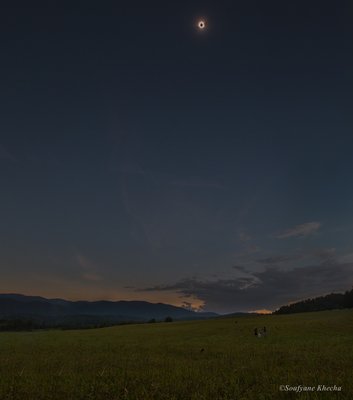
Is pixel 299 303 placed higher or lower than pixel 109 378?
higher

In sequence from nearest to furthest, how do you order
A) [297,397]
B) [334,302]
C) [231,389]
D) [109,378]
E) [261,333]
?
[297,397] → [231,389] → [109,378] → [261,333] → [334,302]

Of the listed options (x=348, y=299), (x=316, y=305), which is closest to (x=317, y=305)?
(x=316, y=305)

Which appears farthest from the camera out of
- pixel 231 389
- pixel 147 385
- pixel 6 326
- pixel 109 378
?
pixel 6 326

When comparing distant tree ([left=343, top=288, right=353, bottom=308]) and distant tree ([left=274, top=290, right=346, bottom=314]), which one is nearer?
distant tree ([left=343, top=288, right=353, bottom=308])

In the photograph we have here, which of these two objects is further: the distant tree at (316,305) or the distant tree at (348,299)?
the distant tree at (316,305)

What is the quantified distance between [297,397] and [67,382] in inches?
297

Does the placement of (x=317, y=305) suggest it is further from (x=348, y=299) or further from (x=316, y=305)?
(x=348, y=299)

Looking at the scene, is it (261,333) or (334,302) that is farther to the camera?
(334,302)

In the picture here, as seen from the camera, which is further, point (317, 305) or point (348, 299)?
point (317, 305)

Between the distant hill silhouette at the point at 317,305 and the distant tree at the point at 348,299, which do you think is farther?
the distant hill silhouette at the point at 317,305

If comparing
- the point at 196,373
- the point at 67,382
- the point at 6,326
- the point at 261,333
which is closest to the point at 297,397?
the point at 196,373

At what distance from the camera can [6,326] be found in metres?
196

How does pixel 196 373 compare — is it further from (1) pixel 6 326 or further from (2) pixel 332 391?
(1) pixel 6 326

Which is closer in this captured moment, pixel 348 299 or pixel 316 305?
pixel 348 299
